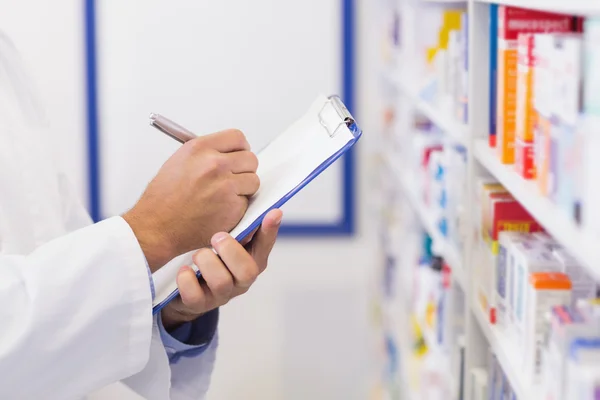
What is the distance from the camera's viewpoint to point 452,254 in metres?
1.88

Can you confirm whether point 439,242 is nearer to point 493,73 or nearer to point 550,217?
point 493,73

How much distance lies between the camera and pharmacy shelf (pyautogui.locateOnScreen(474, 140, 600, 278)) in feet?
2.88

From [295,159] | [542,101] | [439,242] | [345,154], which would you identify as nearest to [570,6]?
[542,101]

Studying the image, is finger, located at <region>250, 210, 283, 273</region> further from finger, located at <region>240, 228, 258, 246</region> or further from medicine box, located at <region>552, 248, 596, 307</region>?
medicine box, located at <region>552, 248, 596, 307</region>

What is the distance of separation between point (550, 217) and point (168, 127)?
614 millimetres

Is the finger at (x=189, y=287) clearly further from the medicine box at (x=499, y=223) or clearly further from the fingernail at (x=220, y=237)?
the medicine box at (x=499, y=223)

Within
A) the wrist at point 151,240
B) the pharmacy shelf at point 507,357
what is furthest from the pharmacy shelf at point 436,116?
the wrist at point 151,240

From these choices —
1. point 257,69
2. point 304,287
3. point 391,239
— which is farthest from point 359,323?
point 257,69

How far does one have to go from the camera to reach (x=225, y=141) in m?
1.34

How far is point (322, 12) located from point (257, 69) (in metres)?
0.34

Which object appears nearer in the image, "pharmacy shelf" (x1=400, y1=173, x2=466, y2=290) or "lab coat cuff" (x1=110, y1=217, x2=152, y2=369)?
"lab coat cuff" (x1=110, y1=217, x2=152, y2=369)

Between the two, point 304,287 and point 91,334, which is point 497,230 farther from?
point 304,287

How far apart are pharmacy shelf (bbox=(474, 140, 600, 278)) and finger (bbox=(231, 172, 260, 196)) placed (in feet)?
1.30

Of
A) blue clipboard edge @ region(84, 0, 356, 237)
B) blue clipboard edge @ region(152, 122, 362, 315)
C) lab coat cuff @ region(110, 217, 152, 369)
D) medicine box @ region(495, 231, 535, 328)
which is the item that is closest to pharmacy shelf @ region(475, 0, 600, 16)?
blue clipboard edge @ region(152, 122, 362, 315)
